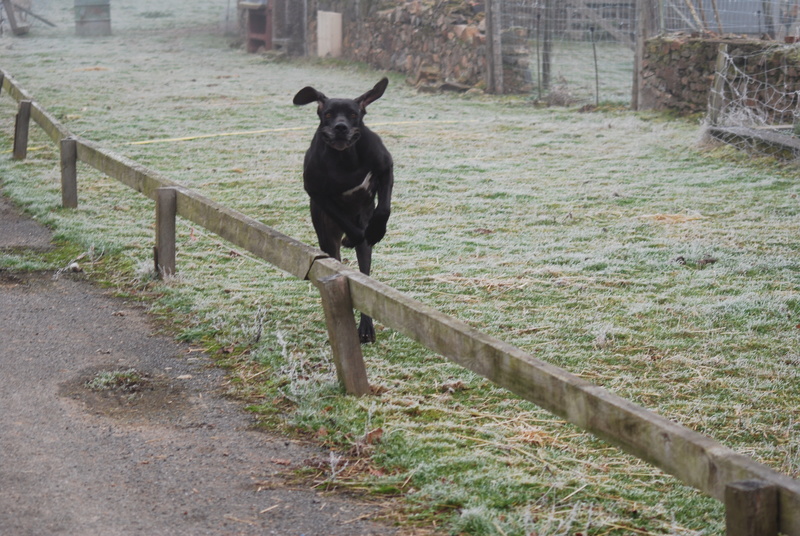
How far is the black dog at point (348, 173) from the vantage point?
529 centimetres

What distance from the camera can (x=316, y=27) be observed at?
84.3ft

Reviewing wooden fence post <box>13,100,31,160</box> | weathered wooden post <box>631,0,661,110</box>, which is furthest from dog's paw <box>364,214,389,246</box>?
weathered wooden post <box>631,0,661,110</box>

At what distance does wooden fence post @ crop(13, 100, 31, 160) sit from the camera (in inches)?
430

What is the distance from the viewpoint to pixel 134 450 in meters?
3.96

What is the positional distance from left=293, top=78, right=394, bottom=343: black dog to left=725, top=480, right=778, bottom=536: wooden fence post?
122 inches

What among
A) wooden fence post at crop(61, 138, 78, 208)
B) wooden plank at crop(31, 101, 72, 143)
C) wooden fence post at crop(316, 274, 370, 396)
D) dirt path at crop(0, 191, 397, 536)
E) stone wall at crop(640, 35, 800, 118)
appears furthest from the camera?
stone wall at crop(640, 35, 800, 118)

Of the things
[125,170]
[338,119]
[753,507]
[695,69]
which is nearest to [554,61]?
[695,69]

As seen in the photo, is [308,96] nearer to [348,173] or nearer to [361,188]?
[348,173]

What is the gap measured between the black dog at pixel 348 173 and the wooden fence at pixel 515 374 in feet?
1.38

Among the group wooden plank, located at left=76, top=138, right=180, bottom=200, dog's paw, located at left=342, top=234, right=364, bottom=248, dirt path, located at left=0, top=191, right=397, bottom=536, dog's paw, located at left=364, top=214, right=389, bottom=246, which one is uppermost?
wooden plank, located at left=76, top=138, right=180, bottom=200

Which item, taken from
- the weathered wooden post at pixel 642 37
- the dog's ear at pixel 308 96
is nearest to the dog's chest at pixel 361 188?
the dog's ear at pixel 308 96

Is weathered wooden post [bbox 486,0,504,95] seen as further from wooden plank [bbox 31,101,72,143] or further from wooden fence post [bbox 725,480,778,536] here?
wooden fence post [bbox 725,480,778,536]

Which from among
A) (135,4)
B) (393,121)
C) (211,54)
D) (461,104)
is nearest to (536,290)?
(393,121)

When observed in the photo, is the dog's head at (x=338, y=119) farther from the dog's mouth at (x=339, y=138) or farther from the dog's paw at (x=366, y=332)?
the dog's paw at (x=366, y=332)
